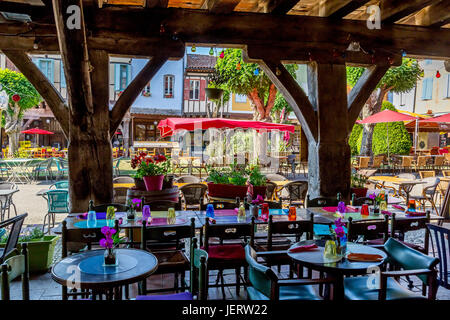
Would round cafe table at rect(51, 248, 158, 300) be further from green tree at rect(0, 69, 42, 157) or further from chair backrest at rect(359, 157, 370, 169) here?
green tree at rect(0, 69, 42, 157)

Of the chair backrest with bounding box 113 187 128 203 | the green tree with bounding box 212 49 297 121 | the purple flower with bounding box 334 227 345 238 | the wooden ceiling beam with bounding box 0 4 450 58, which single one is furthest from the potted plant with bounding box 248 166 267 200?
the green tree with bounding box 212 49 297 121

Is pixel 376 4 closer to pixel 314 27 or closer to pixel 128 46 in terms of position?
pixel 314 27

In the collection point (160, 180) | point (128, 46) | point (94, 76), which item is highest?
point (128, 46)

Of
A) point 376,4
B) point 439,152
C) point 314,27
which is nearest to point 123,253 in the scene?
point 314,27

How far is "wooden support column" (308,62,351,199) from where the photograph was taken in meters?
5.27

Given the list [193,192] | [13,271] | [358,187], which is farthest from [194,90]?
[13,271]

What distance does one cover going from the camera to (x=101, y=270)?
2482 mm

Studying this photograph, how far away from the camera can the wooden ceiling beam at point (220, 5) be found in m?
4.51

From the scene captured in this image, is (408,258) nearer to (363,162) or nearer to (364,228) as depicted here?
(364,228)

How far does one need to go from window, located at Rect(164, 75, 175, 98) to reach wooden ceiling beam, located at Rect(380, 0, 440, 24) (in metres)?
17.8

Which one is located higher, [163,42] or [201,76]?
[201,76]

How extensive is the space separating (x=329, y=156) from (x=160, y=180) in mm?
2490

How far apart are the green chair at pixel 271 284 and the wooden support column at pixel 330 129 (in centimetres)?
279

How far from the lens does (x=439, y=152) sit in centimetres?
1800
